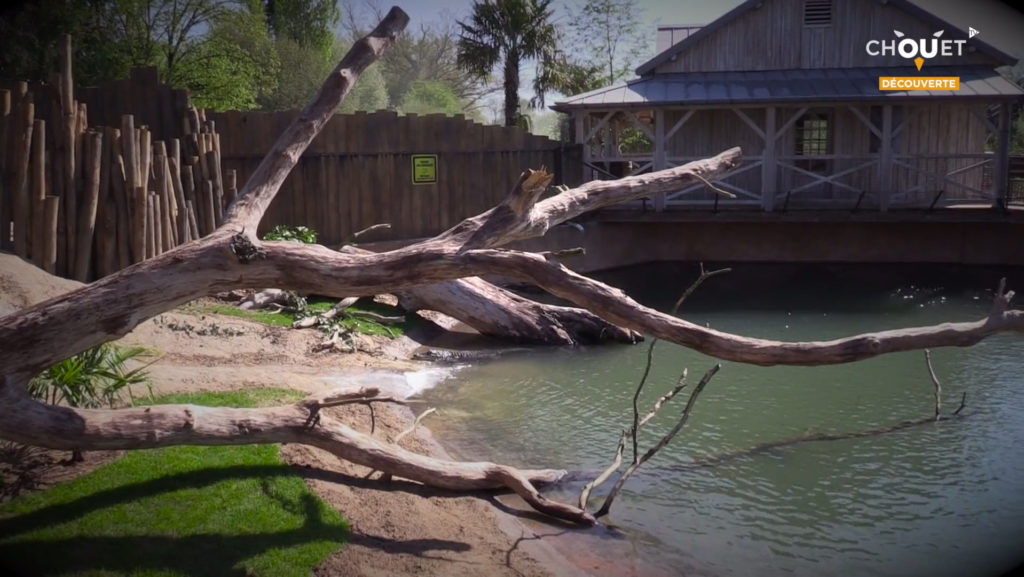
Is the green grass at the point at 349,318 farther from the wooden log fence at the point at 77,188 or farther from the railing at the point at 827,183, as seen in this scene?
the railing at the point at 827,183

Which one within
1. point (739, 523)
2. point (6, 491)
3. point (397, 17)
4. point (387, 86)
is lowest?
point (739, 523)

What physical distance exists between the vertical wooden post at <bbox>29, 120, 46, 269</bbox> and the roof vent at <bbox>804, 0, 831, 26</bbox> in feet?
50.7

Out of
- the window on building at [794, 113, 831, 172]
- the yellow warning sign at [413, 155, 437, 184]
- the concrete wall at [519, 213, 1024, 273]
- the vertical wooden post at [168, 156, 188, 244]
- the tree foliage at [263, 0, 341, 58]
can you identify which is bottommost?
the concrete wall at [519, 213, 1024, 273]

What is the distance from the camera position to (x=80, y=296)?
604 cm

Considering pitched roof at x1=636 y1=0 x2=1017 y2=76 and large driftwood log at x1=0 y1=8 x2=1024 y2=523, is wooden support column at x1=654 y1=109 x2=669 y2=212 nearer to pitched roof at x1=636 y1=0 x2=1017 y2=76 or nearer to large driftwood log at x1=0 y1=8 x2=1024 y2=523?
pitched roof at x1=636 y1=0 x2=1017 y2=76

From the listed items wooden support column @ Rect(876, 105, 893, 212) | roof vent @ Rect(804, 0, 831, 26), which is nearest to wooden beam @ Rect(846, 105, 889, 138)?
wooden support column @ Rect(876, 105, 893, 212)

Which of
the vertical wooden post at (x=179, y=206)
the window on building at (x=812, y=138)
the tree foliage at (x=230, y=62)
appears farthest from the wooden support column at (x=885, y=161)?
the tree foliage at (x=230, y=62)

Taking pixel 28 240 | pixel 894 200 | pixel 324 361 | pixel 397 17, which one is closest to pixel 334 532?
pixel 397 17

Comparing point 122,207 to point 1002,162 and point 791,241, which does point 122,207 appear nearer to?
point 791,241

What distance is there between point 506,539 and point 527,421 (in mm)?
3209

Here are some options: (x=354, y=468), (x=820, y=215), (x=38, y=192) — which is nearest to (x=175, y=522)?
(x=354, y=468)

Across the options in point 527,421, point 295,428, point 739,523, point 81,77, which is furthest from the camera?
point 81,77

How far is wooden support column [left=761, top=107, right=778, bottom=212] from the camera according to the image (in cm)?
1859

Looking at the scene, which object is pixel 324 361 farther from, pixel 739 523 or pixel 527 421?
pixel 739 523
